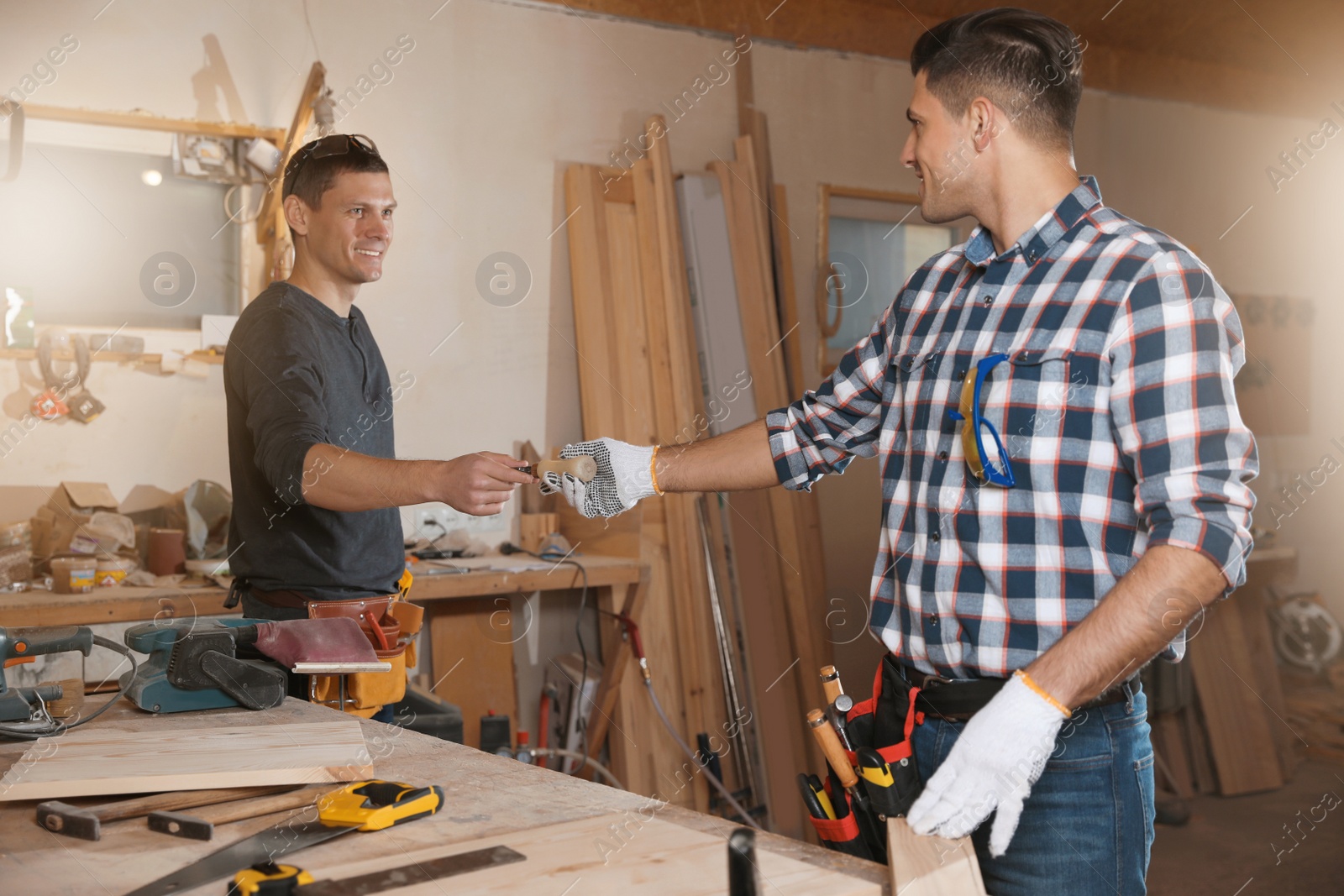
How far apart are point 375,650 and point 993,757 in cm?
112

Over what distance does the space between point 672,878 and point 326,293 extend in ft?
5.87

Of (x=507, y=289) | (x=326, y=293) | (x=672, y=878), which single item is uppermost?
(x=507, y=289)

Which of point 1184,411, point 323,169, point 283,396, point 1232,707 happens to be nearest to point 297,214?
point 323,169

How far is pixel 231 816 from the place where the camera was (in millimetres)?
1067

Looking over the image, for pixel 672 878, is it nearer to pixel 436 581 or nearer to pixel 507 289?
pixel 436 581

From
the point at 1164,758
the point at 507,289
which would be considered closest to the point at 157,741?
the point at 507,289

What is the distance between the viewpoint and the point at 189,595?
276cm

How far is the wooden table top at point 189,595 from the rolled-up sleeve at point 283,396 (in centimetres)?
93

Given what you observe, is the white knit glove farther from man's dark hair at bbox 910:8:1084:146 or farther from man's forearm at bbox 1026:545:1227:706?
man's dark hair at bbox 910:8:1084:146

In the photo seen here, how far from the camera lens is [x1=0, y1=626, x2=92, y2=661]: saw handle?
141 cm

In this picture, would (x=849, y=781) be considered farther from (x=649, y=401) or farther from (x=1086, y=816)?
(x=649, y=401)

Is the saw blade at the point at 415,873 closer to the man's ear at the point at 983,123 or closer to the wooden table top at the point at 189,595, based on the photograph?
the man's ear at the point at 983,123

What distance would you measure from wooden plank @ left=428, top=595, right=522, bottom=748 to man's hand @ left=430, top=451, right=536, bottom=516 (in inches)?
71.5

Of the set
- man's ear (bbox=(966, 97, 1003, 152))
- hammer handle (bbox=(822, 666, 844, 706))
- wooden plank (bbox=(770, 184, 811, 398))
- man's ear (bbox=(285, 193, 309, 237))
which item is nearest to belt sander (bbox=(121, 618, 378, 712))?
hammer handle (bbox=(822, 666, 844, 706))
